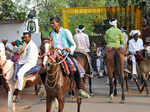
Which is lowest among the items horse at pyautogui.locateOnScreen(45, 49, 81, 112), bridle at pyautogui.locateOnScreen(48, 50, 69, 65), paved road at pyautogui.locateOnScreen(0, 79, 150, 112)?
paved road at pyautogui.locateOnScreen(0, 79, 150, 112)

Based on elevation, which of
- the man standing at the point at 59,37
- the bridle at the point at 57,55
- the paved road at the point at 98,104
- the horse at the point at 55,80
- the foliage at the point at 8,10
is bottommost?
the paved road at the point at 98,104

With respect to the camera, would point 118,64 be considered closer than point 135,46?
Yes

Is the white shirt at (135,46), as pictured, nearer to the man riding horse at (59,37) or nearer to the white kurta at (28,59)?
the white kurta at (28,59)

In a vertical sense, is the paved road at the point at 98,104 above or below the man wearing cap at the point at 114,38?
below

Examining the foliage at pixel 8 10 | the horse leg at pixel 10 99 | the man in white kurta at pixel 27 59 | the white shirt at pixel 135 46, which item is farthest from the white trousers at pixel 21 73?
the white shirt at pixel 135 46

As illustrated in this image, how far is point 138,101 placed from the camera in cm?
959

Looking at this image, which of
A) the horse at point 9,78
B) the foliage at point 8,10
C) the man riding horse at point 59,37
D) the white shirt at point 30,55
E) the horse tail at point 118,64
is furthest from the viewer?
the foliage at point 8,10

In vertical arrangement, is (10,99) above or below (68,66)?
below

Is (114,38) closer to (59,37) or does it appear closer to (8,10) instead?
(59,37)

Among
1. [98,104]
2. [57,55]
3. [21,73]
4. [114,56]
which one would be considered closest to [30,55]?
[21,73]

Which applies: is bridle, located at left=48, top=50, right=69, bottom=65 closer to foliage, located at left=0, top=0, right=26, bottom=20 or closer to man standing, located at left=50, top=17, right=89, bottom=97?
man standing, located at left=50, top=17, right=89, bottom=97

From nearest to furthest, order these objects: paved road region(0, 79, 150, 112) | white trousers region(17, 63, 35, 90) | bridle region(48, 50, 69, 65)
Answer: bridle region(48, 50, 69, 65) < white trousers region(17, 63, 35, 90) < paved road region(0, 79, 150, 112)

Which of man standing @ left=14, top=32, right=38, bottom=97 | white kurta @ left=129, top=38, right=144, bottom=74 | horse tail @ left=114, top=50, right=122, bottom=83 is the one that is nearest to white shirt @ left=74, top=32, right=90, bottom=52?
horse tail @ left=114, top=50, right=122, bottom=83

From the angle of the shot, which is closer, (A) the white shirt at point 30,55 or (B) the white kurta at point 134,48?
(A) the white shirt at point 30,55
